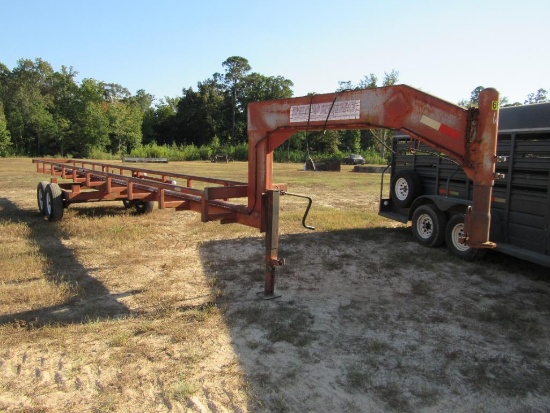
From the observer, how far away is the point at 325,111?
13.1 ft

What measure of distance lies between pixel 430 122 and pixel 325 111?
1.04 meters

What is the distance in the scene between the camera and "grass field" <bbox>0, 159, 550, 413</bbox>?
2.86m

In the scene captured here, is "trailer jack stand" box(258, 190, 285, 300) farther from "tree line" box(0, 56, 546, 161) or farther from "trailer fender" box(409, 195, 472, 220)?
"tree line" box(0, 56, 546, 161)

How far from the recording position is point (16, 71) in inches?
2899

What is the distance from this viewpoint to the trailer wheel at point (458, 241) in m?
6.18

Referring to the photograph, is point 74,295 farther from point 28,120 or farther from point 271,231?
point 28,120

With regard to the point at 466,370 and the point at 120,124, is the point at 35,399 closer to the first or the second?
the point at 466,370

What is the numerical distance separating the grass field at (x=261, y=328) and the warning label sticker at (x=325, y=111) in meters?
1.87

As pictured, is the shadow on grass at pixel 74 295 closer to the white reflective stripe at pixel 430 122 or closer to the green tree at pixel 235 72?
the white reflective stripe at pixel 430 122

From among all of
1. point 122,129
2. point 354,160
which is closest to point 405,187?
point 354,160

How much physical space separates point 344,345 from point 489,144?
1901mm

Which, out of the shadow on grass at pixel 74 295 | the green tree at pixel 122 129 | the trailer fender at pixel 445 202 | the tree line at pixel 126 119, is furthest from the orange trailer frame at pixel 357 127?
the green tree at pixel 122 129

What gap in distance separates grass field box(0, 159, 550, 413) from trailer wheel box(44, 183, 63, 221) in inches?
47.3

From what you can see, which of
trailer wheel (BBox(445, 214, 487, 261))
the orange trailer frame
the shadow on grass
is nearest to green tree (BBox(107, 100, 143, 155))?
the shadow on grass
